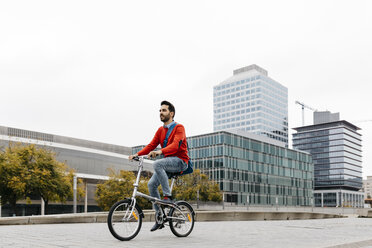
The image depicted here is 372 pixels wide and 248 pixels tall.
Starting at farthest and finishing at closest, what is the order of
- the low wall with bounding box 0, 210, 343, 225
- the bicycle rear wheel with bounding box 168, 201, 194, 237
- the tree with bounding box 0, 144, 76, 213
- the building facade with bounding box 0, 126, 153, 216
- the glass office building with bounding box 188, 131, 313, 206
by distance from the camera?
the glass office building with bounding box 188, 131, 313, 206
the building facade with bounding box 0, 126, 153, 216
the tree with bounding box 0, 144, 76, 213
the low wall with bounding box 0, 210, 343, 225
the bicycle rear wheel with bounding box 168, 201, 194, 237

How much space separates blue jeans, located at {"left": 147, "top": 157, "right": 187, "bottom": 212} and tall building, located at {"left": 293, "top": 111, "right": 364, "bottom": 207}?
161m

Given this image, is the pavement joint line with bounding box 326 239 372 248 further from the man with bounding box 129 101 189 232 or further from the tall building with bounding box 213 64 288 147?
the tall building with bounding box 213 64 288 147

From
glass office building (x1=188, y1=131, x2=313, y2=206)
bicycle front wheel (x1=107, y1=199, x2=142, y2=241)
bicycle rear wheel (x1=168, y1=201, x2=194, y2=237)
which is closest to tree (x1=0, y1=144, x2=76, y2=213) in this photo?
bicycle rear wheel (x1=168, y1=201, x2=194, y2=237)

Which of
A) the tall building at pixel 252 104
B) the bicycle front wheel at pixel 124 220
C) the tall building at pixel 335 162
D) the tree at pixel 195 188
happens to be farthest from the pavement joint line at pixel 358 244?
the tall building at pixel 335 162

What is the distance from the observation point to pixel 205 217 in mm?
15000

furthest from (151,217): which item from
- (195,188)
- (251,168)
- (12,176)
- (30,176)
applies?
(251,168)

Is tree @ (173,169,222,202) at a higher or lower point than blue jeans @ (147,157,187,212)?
lower

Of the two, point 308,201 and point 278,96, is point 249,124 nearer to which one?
point 278,96

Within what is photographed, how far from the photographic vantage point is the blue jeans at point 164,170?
6.42 meters

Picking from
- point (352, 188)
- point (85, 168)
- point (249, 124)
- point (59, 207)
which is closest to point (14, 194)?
point (59, 207)

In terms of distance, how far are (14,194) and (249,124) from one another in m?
125

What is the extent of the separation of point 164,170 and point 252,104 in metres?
147

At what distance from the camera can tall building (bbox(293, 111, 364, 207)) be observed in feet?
519

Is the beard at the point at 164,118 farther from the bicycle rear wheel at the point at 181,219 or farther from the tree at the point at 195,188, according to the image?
the tree at the point at 195,188
